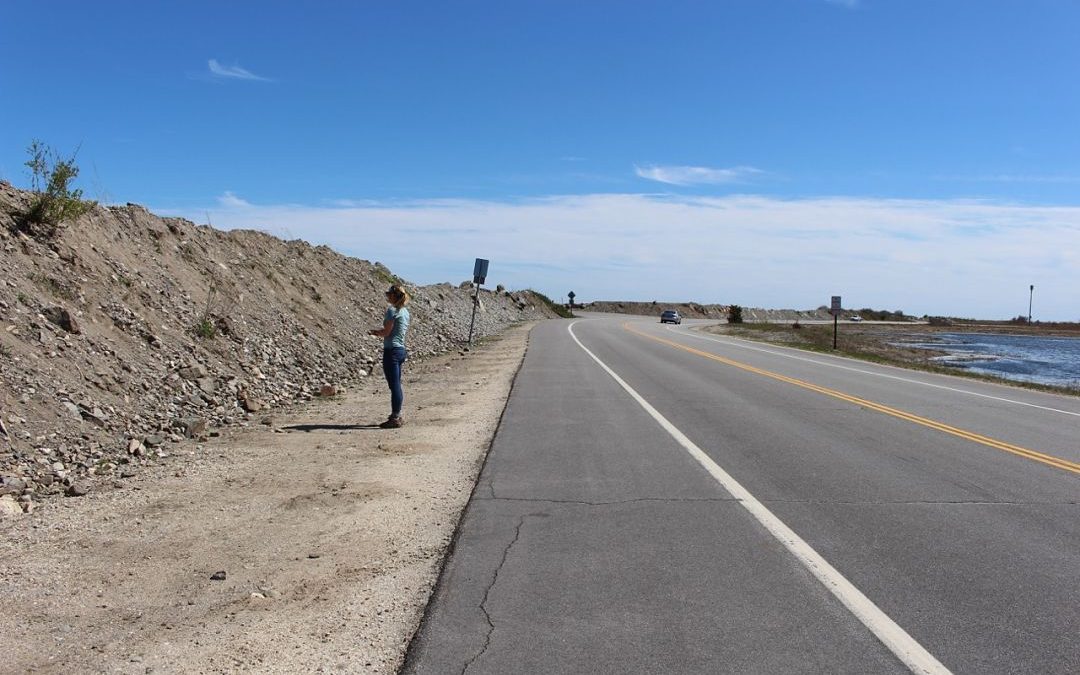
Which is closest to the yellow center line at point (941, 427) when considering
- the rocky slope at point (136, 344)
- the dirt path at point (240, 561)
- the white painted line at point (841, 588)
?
the white painted line at point (841, 588)

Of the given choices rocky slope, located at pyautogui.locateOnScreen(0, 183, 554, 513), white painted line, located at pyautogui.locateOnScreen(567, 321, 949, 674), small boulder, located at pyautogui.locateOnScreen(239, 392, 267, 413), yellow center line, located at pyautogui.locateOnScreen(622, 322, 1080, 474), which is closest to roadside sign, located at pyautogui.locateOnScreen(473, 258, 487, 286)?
rocky slope, located at pyautogui.locateOnScreen(0, 183, 554, 513)

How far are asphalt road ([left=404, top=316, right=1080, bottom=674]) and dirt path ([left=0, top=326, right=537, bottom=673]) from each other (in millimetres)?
417

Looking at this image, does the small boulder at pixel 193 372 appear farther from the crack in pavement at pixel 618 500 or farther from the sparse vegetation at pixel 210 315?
the crack in pavement at pixel 618 500

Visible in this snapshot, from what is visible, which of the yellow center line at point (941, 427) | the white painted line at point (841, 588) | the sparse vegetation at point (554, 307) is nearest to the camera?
the white painted line at point (841, 588)

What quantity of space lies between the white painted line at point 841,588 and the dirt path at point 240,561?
2.47m

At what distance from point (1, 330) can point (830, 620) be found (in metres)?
9.19

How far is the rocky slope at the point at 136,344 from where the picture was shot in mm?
8180

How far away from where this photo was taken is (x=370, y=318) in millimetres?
25734

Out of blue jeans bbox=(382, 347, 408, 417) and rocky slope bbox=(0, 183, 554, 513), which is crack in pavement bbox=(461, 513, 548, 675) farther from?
blue jeans bbox=(382, 347, 408, 417)

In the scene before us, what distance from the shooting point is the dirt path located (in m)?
4.17

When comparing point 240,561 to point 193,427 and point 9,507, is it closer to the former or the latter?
point 9,507

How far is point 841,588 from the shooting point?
4.95 m

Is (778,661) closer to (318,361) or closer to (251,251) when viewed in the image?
(318,361)

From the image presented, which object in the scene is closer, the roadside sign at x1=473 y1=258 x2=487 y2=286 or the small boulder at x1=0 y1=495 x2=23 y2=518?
the small boulder at x1=0 y1=495 x2=23 y2=518
